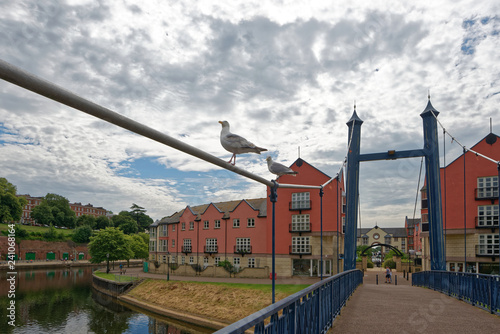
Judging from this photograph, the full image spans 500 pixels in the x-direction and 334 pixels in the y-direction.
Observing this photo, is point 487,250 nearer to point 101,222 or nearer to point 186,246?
point 186,246

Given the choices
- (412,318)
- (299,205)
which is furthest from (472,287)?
(299,205)

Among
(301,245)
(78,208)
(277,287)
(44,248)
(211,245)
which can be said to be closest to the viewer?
(277,287)

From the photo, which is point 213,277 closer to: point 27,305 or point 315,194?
point 315,194

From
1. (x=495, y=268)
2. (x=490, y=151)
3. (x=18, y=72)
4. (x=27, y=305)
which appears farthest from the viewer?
(x=27, y=305)

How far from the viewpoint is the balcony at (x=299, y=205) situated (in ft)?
121

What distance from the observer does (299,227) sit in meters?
37.2

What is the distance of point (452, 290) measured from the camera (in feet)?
49.8

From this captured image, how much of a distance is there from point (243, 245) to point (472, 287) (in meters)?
30.4

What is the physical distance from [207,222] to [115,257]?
17.4m

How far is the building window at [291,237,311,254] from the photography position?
36750 millimetres

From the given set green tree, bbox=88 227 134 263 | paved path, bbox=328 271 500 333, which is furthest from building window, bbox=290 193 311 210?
green tree, bbox=88 227 134 263

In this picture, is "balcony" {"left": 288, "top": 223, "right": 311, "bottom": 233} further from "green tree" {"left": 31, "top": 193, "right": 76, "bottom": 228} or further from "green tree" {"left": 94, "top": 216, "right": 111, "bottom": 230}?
"green tree" {"left": 31, "top": 193, "right": 76, "bottom": 228}

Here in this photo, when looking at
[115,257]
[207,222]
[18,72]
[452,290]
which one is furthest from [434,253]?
[115,257]

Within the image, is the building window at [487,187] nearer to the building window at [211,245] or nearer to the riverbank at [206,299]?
the riverbank at [206,299]
